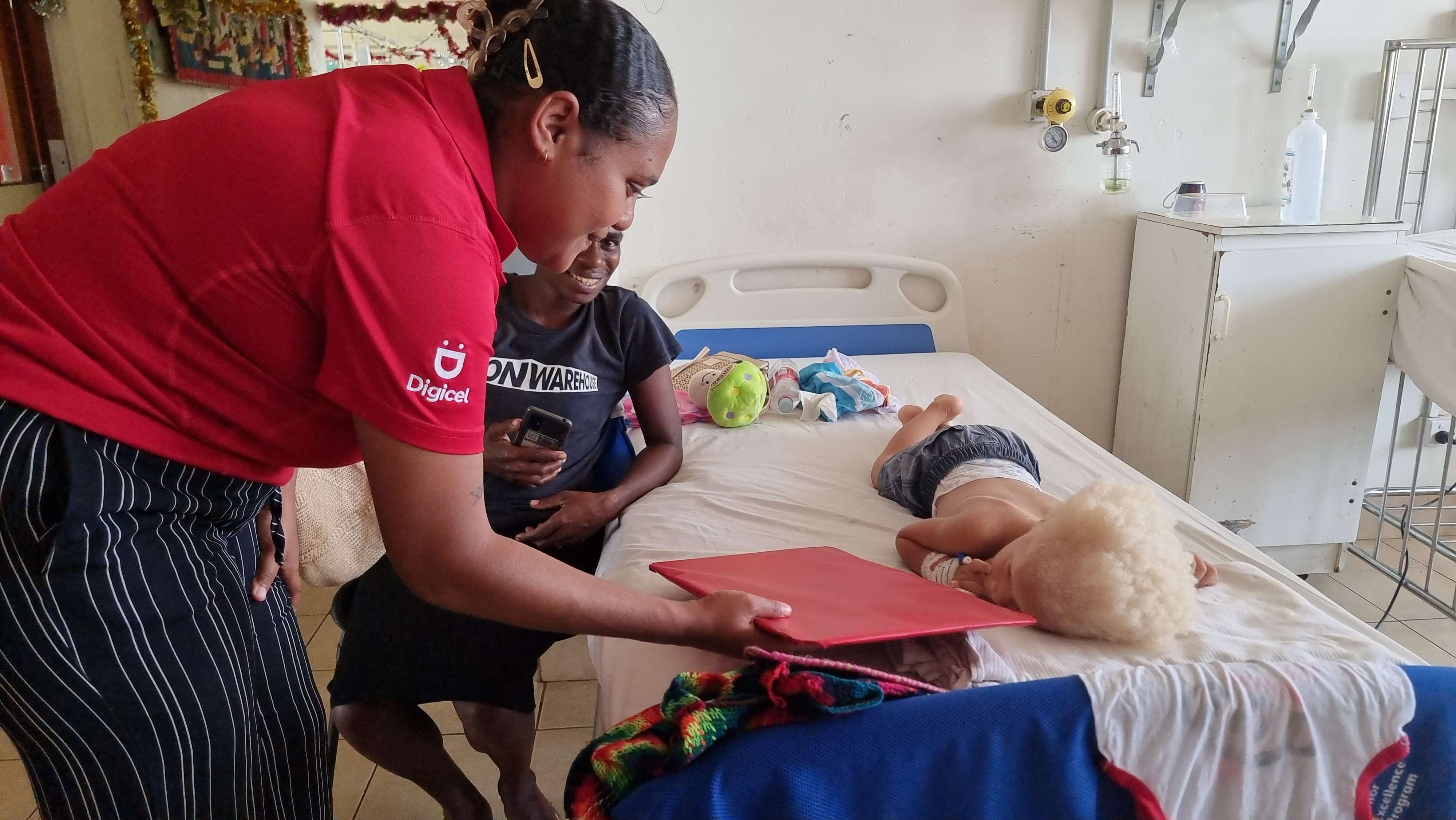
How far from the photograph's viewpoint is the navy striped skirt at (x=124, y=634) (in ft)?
2.65

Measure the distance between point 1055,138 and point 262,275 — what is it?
271 centimetres

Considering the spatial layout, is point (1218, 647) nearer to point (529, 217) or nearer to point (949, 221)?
point (529, 217)

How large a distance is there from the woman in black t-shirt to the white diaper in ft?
1.89

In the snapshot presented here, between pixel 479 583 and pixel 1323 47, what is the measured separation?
3.30m

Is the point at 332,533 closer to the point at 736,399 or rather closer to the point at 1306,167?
the point at 736,399

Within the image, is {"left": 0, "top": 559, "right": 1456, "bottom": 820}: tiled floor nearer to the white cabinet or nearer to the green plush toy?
the white cabinet

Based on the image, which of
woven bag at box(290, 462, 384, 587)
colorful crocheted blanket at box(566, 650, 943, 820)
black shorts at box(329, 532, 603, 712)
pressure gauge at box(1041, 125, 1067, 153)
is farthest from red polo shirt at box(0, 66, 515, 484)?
pressure gauge at box(1041, 125, 1067, 153)

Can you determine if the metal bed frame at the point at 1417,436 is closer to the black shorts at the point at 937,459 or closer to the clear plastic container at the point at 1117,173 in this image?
the clear plastic container at the point at 1117,173

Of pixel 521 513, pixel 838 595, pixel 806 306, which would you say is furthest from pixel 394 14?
pixel 838 595

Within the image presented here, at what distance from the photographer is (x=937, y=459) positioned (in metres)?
1.93

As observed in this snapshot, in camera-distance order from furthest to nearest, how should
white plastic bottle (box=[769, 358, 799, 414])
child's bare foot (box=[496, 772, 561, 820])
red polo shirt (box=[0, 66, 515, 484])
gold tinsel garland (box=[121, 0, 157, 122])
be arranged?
gold tinsel garland (box=[121, 0, 157, 122]), white plastic bottle (box=[769, 358, 799, 414]), child's bare foot (box=[496, 772, 561, 820]), red polo shirt (box=[0, 66, 515, 484])

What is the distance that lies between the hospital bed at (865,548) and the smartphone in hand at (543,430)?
215mm

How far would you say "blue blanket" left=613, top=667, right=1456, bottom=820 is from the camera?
2.92ft

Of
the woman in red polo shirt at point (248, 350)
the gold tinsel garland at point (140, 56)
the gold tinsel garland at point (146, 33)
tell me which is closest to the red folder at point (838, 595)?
the woman in red polo shirt at point (248, 350)
